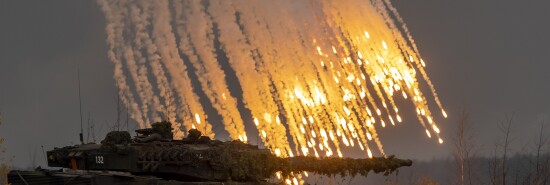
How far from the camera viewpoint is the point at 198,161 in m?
20.8

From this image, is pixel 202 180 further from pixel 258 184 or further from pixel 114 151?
pixel 114 151

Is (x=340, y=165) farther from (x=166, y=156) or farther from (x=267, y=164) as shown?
(x=166, y=156)

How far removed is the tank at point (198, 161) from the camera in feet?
68.3

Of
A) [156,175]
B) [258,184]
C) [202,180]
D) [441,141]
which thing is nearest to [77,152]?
[156,175]

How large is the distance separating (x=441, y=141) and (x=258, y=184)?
17.9 m

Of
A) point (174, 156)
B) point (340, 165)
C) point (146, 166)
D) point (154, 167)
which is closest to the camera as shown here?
point (174, 156)

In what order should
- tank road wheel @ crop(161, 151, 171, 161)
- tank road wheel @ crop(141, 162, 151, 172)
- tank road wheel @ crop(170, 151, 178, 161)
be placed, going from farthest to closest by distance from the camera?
tank road wheel @ crop(141, 162, 151, 172) < tank road wheel @ crop(161, 151, 171, 161) < tank road wheel @ crop(170, 151, 178, 161)

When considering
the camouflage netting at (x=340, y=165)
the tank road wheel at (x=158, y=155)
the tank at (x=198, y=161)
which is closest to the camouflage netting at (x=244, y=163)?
the tank at (x=198, y=161)

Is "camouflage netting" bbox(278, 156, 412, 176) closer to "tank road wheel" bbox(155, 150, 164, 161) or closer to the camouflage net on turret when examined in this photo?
the camouflage net on turret

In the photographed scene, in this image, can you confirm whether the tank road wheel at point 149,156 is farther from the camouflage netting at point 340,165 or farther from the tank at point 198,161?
the camouflage netting at point 340,165

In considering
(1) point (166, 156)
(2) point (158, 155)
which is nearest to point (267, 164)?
(1) point (166, 156)

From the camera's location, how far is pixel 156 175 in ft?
72.1

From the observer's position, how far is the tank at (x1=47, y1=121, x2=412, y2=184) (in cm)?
2083

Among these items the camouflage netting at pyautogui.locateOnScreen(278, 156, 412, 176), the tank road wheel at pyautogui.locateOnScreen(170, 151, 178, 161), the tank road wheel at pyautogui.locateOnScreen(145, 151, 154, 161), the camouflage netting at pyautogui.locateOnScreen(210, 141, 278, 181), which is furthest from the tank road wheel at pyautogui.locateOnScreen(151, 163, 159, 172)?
the camouflage netting at pyautogui.locateOnScreen(278, 156, 412, 176)
